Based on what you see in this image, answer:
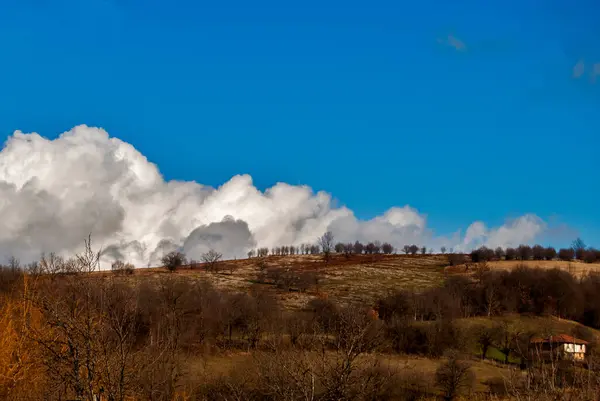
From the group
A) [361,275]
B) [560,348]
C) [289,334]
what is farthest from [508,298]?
[289,334]

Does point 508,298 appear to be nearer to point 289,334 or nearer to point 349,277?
point 349,277

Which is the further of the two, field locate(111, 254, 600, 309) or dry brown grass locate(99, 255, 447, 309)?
field locate(111, 254, 600, 309)

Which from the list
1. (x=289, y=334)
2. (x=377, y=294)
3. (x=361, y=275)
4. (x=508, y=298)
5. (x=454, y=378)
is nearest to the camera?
(x=454, y=378)

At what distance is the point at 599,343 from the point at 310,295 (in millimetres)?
60276

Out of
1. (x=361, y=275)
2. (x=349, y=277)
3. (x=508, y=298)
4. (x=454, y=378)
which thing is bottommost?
(x=454, y=378)

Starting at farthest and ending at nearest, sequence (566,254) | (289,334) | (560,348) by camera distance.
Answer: (566,254)
(289,334)
(560,348)

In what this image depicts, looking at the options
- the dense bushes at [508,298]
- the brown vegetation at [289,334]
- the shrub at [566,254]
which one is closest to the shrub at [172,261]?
the brown vegetation at [289,334]

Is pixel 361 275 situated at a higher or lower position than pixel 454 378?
higher

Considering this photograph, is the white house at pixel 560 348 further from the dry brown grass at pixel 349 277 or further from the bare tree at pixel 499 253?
the bare tree at pixel 499 253

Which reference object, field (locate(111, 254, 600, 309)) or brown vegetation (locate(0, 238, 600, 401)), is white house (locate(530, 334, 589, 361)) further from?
field (locate(111, 254, 600, 309))

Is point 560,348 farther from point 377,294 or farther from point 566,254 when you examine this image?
point 566,254

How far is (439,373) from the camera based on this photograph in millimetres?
62812

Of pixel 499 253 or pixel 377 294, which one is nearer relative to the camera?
pixel 377 294

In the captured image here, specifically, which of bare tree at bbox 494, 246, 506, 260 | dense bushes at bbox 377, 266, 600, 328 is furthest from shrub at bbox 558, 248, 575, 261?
dense bushes at bbox 377, 266, 600, 328
